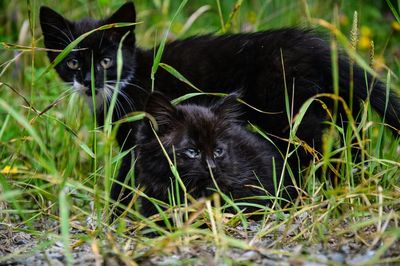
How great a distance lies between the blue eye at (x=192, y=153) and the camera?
3768mm

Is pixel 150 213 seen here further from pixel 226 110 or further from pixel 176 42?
pixel 176 42

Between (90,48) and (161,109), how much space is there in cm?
115

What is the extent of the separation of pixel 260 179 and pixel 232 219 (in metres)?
0.82

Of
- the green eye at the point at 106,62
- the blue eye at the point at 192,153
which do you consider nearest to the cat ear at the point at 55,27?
the green eye at the point at 106,62

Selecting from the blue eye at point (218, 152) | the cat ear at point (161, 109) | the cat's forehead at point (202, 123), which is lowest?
the blue eye at point (218, 152)

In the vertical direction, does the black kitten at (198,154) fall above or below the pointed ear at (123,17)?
below

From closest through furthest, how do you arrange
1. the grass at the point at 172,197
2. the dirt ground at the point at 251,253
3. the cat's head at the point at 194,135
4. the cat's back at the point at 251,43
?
the dirt ground at the point at 251,253
the grass at the point at 172,197
the cat's head at the point at 194,135
the cat's back at the point at 251,43

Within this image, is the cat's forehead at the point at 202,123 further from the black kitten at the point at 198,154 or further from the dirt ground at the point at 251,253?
the dirt ground at the point at 251,253

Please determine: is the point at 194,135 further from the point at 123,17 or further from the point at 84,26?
the point at 84,26

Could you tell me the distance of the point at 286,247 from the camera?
118 inches

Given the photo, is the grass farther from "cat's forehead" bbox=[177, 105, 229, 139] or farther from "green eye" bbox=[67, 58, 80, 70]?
"cat's forehead" bbox=[177, 105, 229, 139]

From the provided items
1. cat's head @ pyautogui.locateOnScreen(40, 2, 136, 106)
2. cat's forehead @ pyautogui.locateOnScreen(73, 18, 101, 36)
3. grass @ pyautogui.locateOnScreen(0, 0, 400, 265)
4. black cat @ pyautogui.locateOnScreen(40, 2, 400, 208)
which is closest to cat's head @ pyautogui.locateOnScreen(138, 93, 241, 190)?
grass @ pyautogui.locateOnScreen(0, 0, 400, 265)

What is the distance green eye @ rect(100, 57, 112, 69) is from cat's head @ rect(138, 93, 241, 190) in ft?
3.23

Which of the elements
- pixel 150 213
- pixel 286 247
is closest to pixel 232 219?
pixel 286 247
